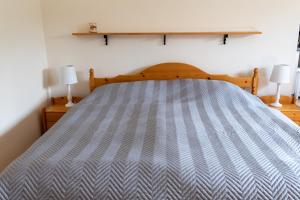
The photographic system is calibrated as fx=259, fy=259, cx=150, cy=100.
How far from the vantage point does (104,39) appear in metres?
2.73

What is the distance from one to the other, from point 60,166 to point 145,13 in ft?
6.07

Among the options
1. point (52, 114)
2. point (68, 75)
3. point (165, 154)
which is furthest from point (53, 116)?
point (165, 154)

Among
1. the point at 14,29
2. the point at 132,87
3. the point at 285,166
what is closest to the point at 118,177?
the point at 285,166

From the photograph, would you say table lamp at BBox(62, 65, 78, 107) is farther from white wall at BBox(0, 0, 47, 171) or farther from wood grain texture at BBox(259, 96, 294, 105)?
wood grain texture at BBox(259, 96, 294, 105)

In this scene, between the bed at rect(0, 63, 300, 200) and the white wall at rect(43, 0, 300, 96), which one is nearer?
the bed at rect(0, 63, 300, 200)

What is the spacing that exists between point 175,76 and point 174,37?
402mm

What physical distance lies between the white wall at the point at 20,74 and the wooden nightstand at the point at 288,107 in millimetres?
2368

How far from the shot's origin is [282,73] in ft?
8.10

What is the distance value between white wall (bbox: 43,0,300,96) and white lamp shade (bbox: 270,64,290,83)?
19 cm

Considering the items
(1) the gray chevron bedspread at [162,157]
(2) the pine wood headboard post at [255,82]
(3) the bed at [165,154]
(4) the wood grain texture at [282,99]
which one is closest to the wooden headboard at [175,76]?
(2) the pine wood headboard post at [255,82]

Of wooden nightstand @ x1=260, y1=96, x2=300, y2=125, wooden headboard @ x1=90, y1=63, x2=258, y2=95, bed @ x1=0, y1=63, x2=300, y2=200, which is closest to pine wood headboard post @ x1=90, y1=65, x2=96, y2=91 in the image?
wooden headboard @ x1=90, y1=63, x2=258, y2=95

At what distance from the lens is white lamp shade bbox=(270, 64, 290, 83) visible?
246 centimetres

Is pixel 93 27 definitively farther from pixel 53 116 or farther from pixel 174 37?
pixel 53 116

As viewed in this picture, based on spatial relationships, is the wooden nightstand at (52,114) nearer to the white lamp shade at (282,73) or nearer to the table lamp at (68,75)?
the table lamp at (68,75)
